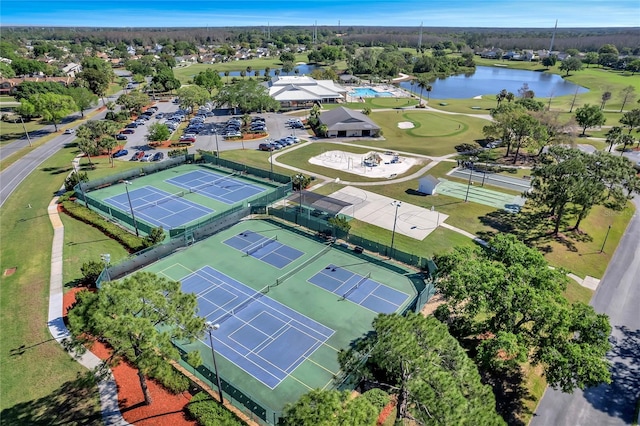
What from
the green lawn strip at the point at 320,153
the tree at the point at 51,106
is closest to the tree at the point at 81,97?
the tree at the point at 51,106

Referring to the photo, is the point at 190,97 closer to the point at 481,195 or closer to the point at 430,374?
the point at 481,195

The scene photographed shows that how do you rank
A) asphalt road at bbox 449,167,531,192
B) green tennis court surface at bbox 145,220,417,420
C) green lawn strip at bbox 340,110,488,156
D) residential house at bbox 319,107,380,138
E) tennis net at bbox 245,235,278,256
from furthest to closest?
residential house at bbox 319,107,380,138 < green lawn strip at bbox 340,110,488,156 < asphalt road at bbox 449,167,531,192 < tennis net at bbox 245,235,278,256 < green tennis court surface at bbox 145,220,417,420

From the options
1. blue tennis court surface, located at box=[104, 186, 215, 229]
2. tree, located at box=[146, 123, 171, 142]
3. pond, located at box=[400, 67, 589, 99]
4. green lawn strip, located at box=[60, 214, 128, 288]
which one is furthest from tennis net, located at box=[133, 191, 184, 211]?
pond, located at box=[400, 67, 589, 99]

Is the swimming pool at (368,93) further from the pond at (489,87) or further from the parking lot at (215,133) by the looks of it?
the parking lot at (215,133)

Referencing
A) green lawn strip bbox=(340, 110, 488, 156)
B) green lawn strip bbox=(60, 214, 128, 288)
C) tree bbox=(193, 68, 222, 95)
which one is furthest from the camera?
tree bbox=(193, 68, 222, 95)

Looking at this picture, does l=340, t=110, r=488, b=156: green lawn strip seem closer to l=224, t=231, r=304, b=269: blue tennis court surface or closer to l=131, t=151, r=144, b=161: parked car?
l=224, t=231, r=304, b=269: blue tennis court surface

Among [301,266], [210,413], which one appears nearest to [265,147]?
[301,266]
